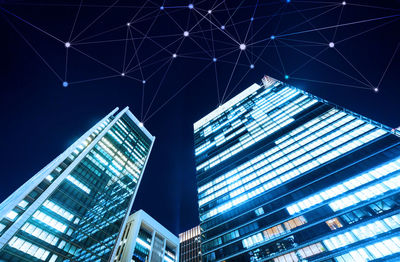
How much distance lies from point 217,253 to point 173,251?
40267 millimetres

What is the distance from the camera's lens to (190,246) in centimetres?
8162

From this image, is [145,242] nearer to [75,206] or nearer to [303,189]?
[75,206]

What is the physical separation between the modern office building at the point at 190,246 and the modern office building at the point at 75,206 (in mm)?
42611

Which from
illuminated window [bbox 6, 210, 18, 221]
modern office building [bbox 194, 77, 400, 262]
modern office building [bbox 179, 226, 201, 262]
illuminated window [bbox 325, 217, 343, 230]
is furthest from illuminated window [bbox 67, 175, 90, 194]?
modern office building [bbox 179, 226, 201, 262]

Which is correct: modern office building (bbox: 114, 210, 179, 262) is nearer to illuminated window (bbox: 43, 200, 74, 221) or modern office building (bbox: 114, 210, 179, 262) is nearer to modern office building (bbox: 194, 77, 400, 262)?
modern office building (bbox: 194, 77, 400, 262)

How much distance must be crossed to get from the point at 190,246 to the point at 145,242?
100.0ft

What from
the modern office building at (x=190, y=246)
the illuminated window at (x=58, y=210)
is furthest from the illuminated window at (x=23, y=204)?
the modern office building at (x=190, y=246)

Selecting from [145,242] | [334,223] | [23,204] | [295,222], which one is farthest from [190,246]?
[23,204]

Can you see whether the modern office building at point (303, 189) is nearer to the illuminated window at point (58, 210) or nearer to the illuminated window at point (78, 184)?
the illuminated window at point (78, 184)

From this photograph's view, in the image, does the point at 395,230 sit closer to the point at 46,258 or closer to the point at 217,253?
the point at 217,253

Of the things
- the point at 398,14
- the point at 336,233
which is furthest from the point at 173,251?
the point at 398,14

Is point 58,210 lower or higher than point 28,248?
higher

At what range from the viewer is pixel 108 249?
37.4 metres

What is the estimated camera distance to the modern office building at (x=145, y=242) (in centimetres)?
5128
